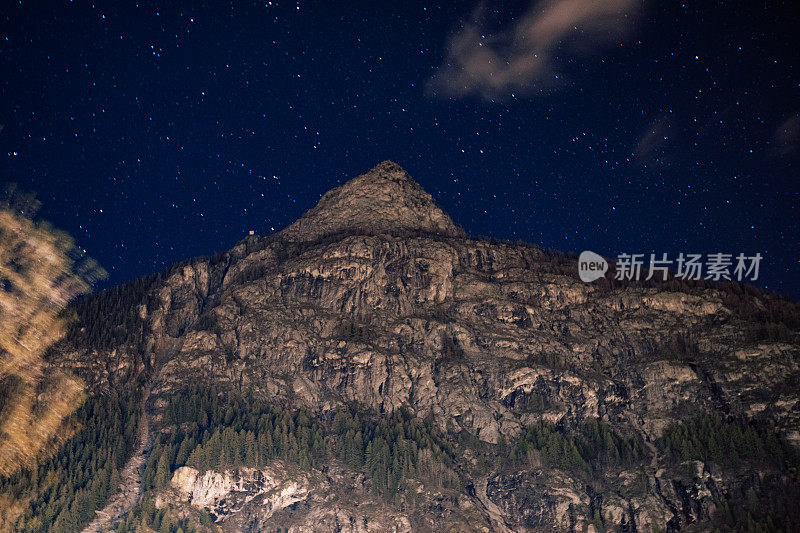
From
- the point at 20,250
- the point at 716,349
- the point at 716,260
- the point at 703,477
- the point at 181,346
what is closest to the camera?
the point at 20,250

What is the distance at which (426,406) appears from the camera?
15800 cm

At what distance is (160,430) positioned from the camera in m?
144

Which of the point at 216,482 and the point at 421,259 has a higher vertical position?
the point at 421,259

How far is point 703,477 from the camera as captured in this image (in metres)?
123

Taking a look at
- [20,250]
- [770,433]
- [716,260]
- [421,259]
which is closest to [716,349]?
[770,433]

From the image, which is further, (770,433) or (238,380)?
(238,380)

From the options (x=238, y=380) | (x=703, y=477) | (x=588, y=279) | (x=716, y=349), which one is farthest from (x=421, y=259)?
(x=703, y=477)

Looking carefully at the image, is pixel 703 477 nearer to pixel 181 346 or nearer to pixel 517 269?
pixel 517 269

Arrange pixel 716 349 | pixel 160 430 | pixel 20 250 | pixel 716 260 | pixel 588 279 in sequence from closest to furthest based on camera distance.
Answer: pixel 20 250 < pixel 716 260 < pixel 160 430 < pixel 716 349 < pixel 588 279

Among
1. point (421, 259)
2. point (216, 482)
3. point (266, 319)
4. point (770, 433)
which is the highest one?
point (421, 259)

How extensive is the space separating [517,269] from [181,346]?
9450cm

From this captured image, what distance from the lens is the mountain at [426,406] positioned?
12319cm

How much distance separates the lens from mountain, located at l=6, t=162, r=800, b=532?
404 ft

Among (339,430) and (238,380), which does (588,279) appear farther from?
(238,380)
